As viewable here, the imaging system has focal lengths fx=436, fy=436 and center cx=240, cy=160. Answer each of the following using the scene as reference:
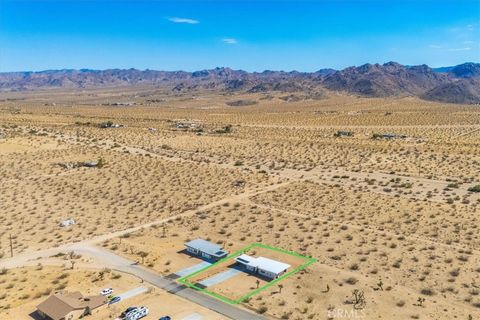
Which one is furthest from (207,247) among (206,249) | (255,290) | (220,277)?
(255,290)

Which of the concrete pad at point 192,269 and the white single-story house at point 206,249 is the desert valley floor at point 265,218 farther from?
the white single-story house at point 206,249

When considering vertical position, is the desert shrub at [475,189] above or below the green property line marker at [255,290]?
above

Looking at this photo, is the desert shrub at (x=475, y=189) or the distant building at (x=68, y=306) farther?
the desert shrub at (x=475, y=189)

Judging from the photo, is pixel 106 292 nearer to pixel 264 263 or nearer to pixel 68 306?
pixel 68 306

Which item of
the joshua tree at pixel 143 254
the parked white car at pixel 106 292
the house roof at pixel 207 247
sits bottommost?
the parked white car at pixel 106 292

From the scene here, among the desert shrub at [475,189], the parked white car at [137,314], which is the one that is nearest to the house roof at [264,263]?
the parked white car at [137,314]

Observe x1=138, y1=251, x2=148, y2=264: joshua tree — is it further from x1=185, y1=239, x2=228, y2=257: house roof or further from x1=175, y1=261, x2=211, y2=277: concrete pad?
x1=175, y1=261, x2=211, y2=277: concrete pad

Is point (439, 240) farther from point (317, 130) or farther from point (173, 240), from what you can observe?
point (317, 130)
